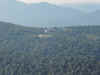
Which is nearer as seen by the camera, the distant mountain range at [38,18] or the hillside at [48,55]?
the hillside at [48,55]

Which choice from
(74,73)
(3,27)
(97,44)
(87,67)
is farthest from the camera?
(3,27)

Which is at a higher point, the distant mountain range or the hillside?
the distant mountain range

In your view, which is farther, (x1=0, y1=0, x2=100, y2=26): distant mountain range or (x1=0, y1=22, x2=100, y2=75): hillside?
(x1=0, y1=0, x2=100, y2=26): distant mountain range

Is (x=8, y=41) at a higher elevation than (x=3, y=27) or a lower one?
lower

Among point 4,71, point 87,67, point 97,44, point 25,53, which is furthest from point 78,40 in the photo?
point 4,71

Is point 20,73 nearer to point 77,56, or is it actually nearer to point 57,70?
point 57,70

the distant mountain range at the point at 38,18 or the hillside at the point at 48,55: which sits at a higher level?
the distant mountain range at the point at 38,18

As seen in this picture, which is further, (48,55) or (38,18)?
(38,18)

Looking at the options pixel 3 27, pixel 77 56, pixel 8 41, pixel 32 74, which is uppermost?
pixel 3 27
